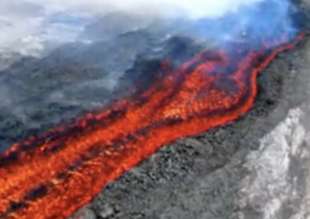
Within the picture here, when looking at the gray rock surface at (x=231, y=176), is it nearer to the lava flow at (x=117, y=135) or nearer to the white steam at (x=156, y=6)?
the lava flow at (x=117, y=135)

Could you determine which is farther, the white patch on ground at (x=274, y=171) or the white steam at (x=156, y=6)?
the white steam at (x=156, y=6)

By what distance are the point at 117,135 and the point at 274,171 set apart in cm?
223

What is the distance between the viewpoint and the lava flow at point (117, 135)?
6070 mm

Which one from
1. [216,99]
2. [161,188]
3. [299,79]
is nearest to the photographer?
[161,188]

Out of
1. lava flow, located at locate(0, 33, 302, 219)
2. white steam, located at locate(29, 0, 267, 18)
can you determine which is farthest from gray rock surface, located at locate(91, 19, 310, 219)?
white steam, located at locate(29, 0, 267, 18)

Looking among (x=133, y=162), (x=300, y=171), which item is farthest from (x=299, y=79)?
(x=133, y=162)

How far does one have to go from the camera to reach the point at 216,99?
818 centimetres

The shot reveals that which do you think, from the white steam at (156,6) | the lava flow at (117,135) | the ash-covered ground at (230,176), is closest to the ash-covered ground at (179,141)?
Result: the ash-covered ground at (230,176)

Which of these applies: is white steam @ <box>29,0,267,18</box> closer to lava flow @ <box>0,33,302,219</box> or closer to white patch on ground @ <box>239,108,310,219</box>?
lava flow @ <box>0,33,302,219</box>

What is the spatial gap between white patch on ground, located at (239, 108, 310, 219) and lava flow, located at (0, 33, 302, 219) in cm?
79

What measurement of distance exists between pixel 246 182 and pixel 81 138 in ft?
7.57

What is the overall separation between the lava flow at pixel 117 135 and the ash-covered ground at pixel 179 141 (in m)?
0.18

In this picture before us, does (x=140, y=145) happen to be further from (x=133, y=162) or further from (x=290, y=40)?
(x=290, y=40)

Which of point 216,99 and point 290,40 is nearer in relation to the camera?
point 216,99
